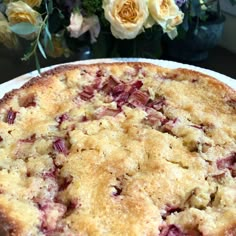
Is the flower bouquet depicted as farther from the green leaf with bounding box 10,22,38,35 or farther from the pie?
the pie

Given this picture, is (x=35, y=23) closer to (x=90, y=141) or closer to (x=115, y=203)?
(x=90, y=141)

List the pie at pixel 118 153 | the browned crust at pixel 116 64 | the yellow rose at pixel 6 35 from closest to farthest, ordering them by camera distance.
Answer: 1. the pie at pixel 118 153
2. the browned crust at pixel 116 64
3. the yellow rose at pixel 6 35

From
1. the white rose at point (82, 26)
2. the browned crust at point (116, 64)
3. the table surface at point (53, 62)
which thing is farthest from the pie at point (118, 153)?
the table surface at point (53, 62)

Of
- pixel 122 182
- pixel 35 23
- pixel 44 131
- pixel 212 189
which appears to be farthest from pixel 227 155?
pixel 35 23

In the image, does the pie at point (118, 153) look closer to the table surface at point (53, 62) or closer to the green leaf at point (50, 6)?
the green leaf at point (50, 6)

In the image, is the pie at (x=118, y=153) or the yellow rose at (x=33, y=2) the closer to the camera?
the pie at (x=118, y=153)

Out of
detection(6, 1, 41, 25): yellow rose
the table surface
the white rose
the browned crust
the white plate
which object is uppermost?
detection(6, 1, 41, 25): yellow rose

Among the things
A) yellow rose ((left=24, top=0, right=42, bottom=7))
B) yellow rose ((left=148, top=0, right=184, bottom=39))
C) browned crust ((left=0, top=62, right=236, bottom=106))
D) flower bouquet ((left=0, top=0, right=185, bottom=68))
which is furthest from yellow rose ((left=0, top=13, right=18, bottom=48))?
yellow rose ((left=148, top=0, right=184, bottom=39))

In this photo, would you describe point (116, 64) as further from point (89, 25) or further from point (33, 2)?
point (33, 2)
